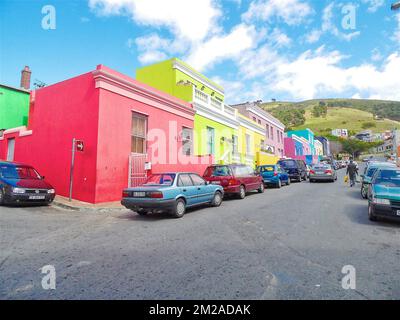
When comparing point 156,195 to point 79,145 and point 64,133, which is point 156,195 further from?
point 64,133

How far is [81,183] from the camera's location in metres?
10.4

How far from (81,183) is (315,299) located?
9892 mm

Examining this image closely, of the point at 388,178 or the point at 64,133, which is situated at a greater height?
the point at 64,133

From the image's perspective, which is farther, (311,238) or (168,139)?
(168,139)

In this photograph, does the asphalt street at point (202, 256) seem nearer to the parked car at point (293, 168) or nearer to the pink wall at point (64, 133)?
the pink wall at point (64, 133)

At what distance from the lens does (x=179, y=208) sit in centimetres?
775

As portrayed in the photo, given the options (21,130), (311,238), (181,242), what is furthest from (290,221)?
(21,130)

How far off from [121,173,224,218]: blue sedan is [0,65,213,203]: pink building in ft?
9.93

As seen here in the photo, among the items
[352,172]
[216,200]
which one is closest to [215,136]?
[216,200]

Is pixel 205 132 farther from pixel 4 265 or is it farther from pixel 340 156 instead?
pixel 340 156

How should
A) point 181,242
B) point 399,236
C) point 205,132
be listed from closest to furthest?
point 181,242 → point 399,236 → point 205,132

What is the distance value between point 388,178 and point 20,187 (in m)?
12.6
